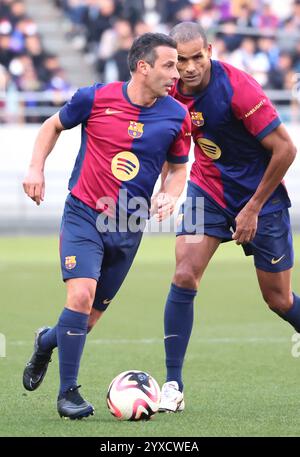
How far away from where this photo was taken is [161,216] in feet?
22.6

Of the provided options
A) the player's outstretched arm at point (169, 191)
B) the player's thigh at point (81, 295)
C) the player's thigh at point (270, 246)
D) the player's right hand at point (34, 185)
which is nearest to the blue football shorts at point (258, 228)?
the player's thigh at point (270, 246)

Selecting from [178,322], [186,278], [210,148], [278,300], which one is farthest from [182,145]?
[278,300]

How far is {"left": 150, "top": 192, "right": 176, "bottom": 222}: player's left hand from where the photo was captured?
6.90 m

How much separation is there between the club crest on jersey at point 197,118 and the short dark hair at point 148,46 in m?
0.65

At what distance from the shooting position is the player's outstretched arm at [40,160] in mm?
6727

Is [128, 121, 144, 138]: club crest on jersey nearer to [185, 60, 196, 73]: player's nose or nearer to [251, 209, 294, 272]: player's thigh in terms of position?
[185, 60, 196, 73]: player's nose

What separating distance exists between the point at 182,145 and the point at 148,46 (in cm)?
67

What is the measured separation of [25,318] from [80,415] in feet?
16.4

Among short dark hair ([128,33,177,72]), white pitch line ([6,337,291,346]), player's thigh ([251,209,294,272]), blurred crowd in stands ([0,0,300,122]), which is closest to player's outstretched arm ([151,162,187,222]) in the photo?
short dark hair ([128,33,177,72])

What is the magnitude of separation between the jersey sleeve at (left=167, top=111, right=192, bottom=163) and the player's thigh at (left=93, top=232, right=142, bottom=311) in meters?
0.54

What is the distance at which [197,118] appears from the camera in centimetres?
749

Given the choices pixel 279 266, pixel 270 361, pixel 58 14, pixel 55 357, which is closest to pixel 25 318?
pixel 55 357

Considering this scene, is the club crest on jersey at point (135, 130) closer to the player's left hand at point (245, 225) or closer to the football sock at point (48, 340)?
the player's left hand at point (245, 225)

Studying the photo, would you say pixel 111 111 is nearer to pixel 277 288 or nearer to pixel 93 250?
pixel 93 250
